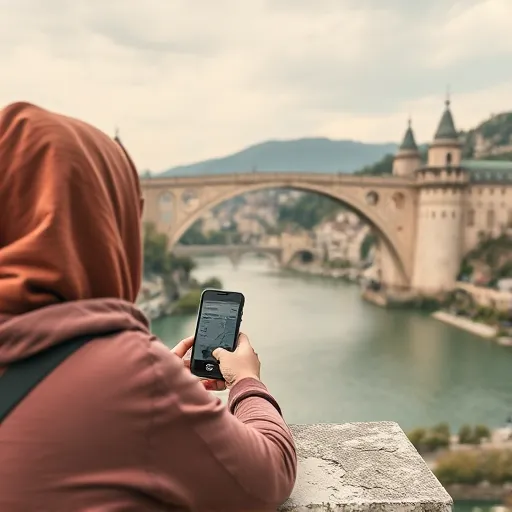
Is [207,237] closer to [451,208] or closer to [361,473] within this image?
[451,208]

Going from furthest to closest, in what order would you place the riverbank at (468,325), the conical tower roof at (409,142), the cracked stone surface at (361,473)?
the conical tower roof at (409,142), the riverbank at (468,325), the cracked stone surface at (361,473)

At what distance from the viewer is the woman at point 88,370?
0.32m

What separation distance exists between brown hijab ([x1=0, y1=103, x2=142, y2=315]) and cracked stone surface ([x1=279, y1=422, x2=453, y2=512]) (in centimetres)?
26

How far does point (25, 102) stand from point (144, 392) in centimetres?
18

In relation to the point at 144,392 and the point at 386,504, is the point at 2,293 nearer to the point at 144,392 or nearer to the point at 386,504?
the point at 144,392

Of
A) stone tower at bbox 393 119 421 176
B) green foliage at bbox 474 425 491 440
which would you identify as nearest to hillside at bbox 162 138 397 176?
stone tower at bbox 393 119 421 176

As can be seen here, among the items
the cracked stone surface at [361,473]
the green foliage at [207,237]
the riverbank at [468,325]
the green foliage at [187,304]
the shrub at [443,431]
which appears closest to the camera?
the cracked stone surface at [361,473]

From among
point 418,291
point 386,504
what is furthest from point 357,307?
point 386,504

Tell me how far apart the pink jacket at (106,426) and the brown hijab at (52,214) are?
14 millimetres

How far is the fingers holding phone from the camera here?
0.50 metres

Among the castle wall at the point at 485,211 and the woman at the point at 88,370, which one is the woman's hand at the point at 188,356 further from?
the castle wall at the point at 485,211

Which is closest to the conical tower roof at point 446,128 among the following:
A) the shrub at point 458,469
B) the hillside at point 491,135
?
the shrub at point 458,469

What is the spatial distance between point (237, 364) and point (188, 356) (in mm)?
86

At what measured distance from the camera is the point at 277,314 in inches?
428
